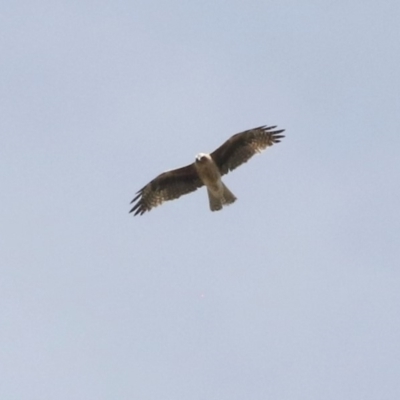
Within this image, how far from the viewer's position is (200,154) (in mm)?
24625

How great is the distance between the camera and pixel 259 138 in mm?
25141

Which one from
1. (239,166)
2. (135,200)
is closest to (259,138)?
(239,166)

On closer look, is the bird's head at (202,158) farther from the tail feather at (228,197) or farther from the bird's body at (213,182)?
the tail feather at (228,197)

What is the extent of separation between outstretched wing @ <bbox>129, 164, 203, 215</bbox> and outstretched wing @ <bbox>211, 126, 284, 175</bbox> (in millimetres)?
561

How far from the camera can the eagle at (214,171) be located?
80.8 feet

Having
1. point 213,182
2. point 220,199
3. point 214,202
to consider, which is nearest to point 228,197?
point 220,199

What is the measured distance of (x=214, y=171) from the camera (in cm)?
2458

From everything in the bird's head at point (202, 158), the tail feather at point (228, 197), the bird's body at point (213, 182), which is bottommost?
the tail feather at point (228, 197)

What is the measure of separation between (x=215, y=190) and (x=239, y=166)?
0.67 metres

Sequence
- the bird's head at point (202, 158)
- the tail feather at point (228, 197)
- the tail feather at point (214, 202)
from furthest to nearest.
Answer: the tail feather at point (214, 202) < the tail feather at point (228, 197) < the bird's head at point (202, 158)

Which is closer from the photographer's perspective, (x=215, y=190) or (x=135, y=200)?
(x=215, y=190)

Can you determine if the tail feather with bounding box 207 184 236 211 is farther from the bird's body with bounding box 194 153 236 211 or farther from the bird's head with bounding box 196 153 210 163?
the bird's head with bounding box 196 153 210 163

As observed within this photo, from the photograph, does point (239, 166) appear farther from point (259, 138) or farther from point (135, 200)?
point (135, 200)

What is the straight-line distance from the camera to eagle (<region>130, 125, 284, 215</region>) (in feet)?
80.8
